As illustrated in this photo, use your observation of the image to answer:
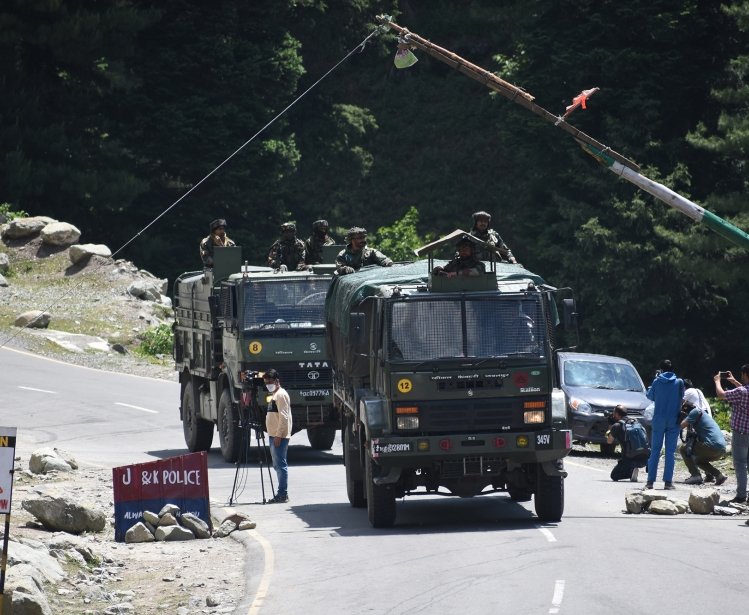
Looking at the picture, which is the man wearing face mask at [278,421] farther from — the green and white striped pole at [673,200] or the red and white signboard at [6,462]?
the red and white signboard at [6,462]

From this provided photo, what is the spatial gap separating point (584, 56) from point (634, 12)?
230 cm

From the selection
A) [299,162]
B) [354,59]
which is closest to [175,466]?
[299,162]

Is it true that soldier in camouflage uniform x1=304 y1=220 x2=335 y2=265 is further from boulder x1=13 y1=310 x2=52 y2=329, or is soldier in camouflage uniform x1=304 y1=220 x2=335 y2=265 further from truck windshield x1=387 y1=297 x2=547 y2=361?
boulder x1=13 y1=310 x2=52 y2=329

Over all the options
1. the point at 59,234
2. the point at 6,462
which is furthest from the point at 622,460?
the point at 59,234

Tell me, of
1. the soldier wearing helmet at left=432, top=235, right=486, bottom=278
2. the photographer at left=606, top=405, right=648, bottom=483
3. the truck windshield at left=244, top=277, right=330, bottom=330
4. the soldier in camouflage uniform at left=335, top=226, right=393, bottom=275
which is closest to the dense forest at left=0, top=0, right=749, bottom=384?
the truck windshield at left=244, top=277, right=330, bottom=330

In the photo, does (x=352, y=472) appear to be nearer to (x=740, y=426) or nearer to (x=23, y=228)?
(x=740, y=426)

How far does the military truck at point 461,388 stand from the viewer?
57.2ft

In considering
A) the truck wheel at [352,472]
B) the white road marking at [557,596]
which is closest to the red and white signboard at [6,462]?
the white road marking at [557,596]

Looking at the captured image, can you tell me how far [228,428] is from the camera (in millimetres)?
25172

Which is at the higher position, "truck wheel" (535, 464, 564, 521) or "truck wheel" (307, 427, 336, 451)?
"truck wheel" (307, 427, 336, 451)

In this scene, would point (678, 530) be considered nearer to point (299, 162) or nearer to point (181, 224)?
point (181, 224)

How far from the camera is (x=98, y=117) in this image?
186ft

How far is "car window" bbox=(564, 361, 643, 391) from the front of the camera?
27.9 metres

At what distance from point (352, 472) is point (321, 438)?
312 inches
